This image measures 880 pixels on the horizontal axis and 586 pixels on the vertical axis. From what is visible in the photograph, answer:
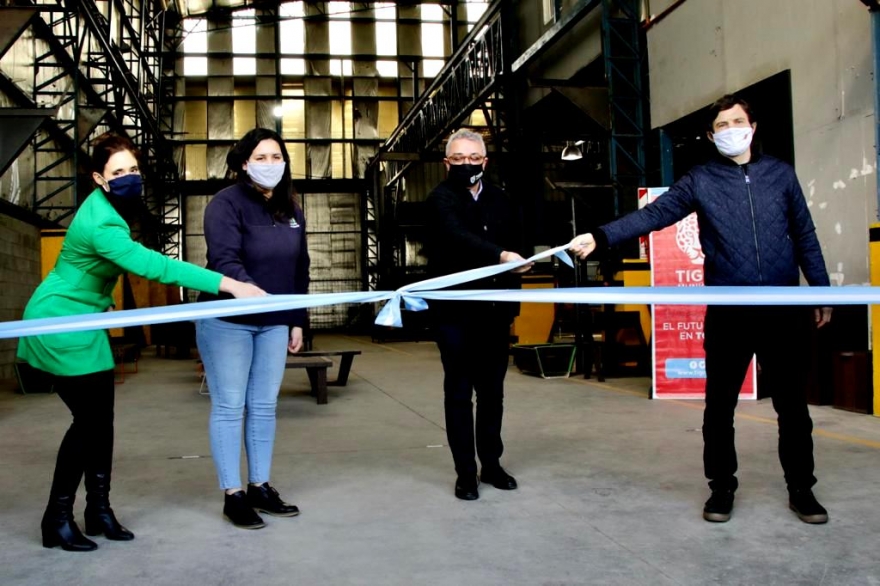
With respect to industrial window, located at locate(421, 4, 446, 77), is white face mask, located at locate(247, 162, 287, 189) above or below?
below

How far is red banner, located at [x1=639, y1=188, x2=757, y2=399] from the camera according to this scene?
6.70 meters

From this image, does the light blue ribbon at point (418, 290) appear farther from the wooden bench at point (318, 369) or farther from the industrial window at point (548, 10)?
the industrial window at point (548, 10)

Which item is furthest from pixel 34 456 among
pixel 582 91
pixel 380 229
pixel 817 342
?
pixel 380 229

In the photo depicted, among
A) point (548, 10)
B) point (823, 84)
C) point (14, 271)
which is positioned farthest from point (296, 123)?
point (823, 84)

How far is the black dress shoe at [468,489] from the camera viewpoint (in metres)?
3.45

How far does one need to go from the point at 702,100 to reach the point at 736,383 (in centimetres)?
673

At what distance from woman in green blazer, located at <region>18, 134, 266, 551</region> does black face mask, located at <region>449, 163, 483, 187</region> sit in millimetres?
1150

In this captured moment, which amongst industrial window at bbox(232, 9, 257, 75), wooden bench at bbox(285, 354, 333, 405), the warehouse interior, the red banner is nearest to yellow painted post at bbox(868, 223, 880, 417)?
the warehouse interior

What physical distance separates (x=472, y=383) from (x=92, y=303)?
1.61 meters

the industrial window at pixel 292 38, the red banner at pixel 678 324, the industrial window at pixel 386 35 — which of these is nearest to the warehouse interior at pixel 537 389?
the red banner at pixel 678 324

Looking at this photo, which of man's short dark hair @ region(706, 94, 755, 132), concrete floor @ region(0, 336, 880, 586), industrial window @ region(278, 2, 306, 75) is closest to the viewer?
concrete floor @ region(0, 336, 880, 586)

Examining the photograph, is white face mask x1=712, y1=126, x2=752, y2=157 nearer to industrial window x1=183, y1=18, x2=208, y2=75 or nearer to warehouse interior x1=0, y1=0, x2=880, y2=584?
warehouse interior x1=0, y1=0, x2=880, y2=584

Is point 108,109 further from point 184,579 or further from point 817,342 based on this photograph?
point 184,579

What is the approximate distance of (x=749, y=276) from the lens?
298 cm
